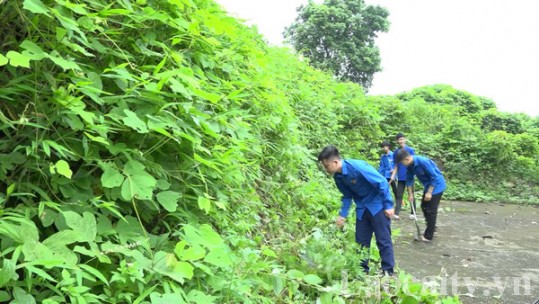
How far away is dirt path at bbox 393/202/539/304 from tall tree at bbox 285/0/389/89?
1770 cm

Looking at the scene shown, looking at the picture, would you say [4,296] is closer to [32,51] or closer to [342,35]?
[32,51]


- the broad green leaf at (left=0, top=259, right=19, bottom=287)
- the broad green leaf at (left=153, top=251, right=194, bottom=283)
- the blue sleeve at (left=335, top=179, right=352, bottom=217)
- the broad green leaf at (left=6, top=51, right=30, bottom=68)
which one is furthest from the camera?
the blue sleeve at (left=335, top=179, right=352, bottom=217)

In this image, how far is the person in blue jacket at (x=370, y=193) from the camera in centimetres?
461

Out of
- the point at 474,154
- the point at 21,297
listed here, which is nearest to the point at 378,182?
the point at 21,297

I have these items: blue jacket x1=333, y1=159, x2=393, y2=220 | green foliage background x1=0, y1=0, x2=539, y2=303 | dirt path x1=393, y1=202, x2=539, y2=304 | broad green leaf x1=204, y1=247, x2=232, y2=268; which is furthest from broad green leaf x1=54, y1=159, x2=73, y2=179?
dirt path x1=393, y1=202, x2=539, y2=304

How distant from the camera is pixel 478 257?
21.0 ft

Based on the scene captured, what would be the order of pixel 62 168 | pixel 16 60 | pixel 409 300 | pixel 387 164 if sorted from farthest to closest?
1. pixel 387 164
2. pixel 409 300
3. pixel 62 168
4. pixel 16 60

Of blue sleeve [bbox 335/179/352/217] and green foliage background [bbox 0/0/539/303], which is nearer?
green foliage background [bbox 0/0/539/303]

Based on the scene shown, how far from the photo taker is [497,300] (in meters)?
4.49

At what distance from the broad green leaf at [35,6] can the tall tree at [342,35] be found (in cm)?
2481

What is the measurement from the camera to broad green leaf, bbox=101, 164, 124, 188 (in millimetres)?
1665

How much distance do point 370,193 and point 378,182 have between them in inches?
8.6

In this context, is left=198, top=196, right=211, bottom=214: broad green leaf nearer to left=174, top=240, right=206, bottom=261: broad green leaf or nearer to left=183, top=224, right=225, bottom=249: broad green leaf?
left=183, top=224, right=225, bottom=249: broad green leaf

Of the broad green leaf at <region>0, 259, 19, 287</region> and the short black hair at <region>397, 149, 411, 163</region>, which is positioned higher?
the short black hair at <region>397, 149, 411, 163</region>
